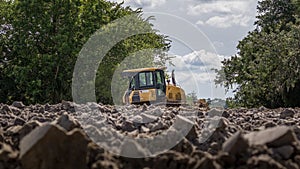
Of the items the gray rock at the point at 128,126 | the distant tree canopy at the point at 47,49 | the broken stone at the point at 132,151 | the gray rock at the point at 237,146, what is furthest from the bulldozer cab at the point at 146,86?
the gray rock at the point at 237,146

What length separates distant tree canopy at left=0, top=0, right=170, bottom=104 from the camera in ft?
88.4

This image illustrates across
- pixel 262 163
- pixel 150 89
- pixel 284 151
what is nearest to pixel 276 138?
pixel 284 151

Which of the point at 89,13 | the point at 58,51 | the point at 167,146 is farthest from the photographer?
the point at 89,13

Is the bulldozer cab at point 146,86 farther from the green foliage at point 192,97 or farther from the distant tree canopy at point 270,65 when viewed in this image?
the distant tree canopy at point 270,65

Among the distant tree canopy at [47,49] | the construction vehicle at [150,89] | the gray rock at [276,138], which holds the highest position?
the distant tree canopy at [47,49]

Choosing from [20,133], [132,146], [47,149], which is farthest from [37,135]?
[20,133]

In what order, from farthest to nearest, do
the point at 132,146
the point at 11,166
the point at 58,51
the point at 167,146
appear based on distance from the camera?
1. the point at 58,51
2. the point at 167,146
3. the point at 132,146
4. the point at 11,166

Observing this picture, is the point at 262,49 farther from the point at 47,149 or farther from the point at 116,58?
the point at 47,149

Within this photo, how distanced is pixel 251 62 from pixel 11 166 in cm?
2966

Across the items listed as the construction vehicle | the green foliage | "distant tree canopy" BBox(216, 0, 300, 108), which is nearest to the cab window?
the construction vehicle

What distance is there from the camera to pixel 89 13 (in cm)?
2892

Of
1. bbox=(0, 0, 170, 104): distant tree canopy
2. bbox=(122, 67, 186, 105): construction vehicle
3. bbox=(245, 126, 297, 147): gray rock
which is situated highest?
bbox=(0, 0, 170, 104): distant tree canopy

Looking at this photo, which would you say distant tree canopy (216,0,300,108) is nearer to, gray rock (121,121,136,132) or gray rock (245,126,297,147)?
gray rock (121,121,136,132)

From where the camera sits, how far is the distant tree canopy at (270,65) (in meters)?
27.8
